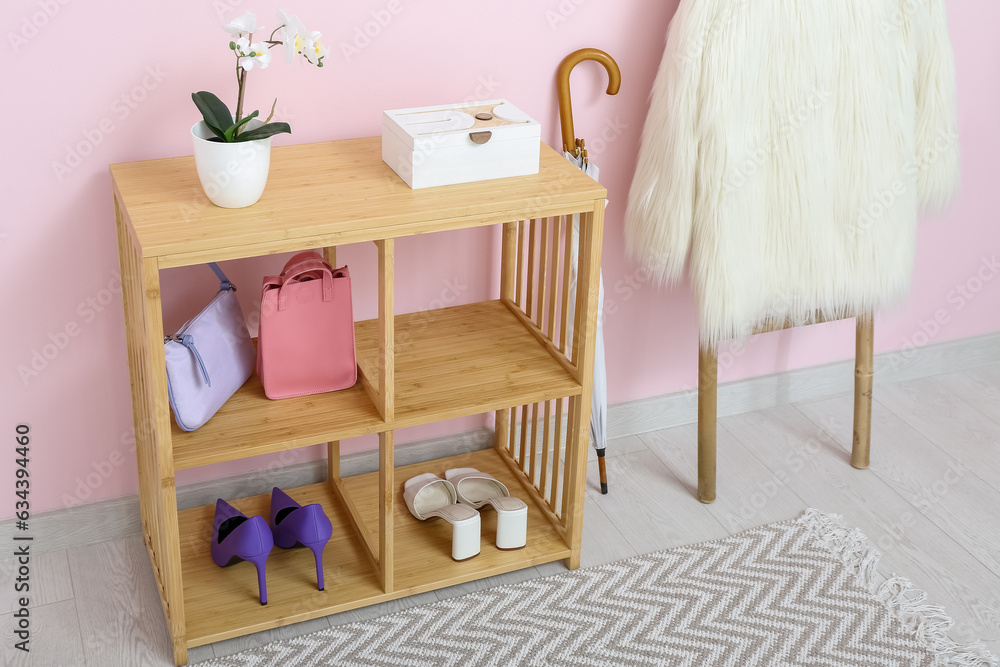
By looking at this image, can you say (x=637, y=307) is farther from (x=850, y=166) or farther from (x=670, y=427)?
(x=850, y=166)

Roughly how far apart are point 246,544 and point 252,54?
2.97ft

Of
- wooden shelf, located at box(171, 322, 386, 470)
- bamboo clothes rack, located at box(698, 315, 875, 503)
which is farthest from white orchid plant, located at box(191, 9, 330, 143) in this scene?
bamboo clothes rack, located at box(698, 315, 875, 503)

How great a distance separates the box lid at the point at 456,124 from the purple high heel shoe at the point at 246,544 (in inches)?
30.6

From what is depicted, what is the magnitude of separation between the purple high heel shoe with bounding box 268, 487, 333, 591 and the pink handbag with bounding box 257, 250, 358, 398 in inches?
10.4

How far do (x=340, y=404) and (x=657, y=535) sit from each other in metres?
0.83

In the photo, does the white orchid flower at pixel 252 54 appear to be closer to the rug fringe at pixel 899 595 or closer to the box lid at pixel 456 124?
the box lid at pixel 456 124

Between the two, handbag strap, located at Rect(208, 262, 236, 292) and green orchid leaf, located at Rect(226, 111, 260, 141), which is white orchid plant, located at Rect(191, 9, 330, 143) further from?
handbag strap, located at Rect(208, 262, 236, 292)

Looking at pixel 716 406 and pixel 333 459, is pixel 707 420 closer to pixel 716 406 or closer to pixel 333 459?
pixel 716 406

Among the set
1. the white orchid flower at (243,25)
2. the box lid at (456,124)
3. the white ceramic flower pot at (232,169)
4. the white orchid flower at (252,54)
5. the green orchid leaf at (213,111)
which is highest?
the white orchid flower at (243,25)

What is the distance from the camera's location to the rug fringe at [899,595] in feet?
6.31

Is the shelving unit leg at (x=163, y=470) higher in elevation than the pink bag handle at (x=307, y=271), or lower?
lower

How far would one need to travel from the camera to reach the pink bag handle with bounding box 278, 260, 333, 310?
5.76 ft

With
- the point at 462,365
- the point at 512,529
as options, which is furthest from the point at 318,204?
the point at 512,529

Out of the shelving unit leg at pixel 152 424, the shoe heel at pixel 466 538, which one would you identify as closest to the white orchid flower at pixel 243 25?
the shelving unit leg at pixel 152 424
